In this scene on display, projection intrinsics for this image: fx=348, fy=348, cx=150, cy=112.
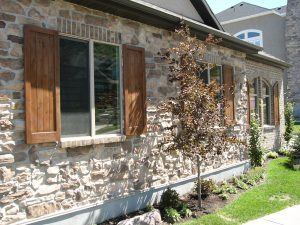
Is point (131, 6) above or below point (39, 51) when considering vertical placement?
above

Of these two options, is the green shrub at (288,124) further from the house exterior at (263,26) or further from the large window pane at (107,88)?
the large window pane at (107,88)

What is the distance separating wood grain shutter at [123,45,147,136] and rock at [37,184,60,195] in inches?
61.7

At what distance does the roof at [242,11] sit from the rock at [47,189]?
22.1 m

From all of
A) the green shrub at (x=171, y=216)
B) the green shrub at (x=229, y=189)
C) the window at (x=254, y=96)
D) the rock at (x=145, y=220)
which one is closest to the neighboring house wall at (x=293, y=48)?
the window at (x=254, y=96)

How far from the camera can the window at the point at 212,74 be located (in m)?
8.55

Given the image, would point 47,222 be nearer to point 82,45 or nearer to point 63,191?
point 63,191

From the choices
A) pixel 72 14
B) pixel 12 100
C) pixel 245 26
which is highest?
pixel 245 26

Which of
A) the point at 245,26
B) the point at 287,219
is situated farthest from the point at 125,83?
the point at 245,26

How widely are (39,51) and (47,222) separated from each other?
2.37 meters

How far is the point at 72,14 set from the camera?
5309 mm

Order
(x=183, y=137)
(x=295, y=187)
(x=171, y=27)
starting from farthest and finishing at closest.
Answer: (x=295, y=187)
(x=171, y=27)
(x=183, y=137)

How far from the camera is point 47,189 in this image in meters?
4.91

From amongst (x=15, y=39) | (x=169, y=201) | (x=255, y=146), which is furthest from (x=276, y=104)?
(x=15, y=39)

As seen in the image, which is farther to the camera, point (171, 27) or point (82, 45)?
point (171, 27)
